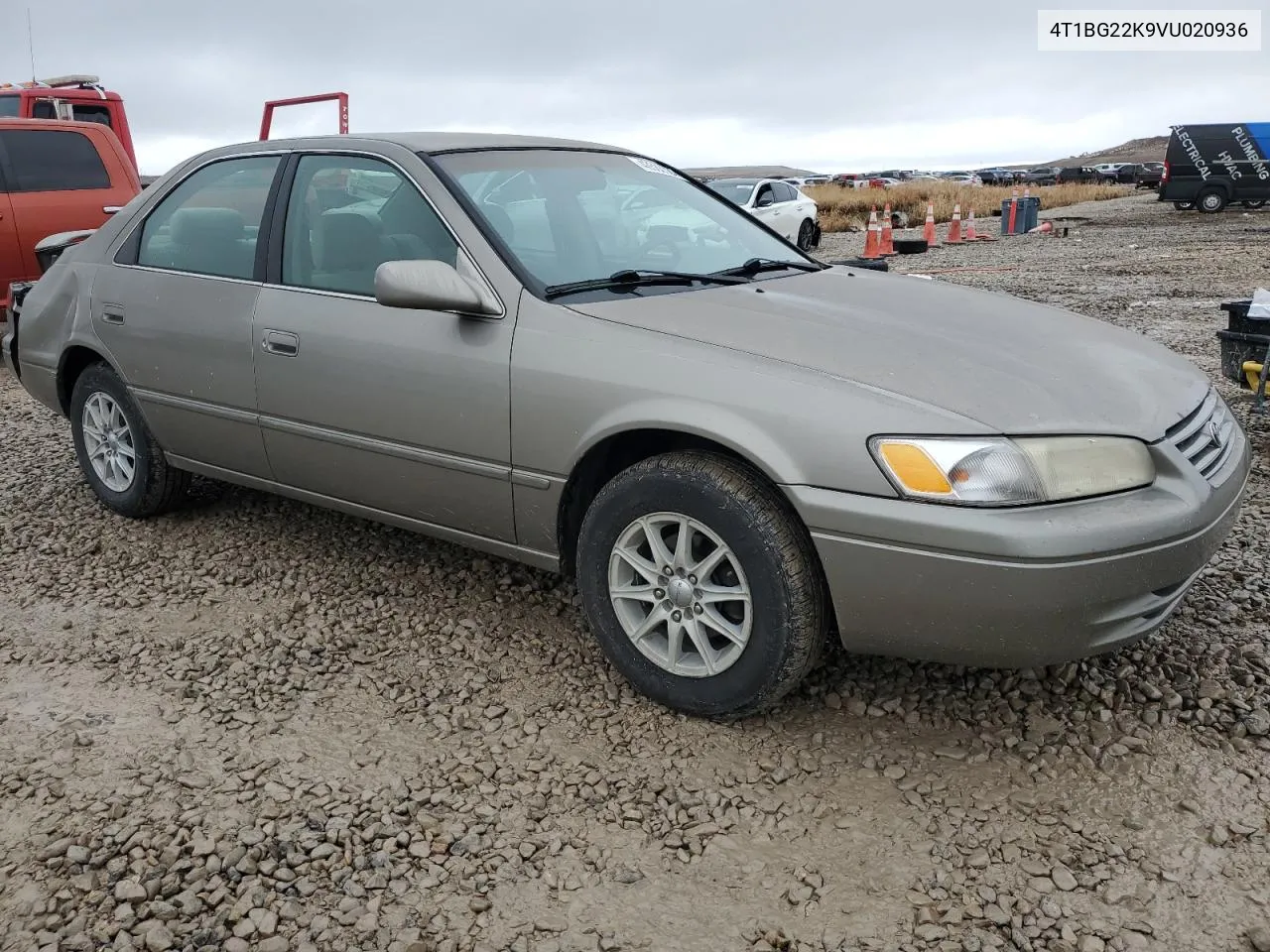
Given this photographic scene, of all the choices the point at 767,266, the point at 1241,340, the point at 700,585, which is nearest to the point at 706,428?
the point at 700,585

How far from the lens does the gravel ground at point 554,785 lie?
221 centimetres

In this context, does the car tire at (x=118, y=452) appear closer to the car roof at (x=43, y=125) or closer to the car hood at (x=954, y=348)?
the car hood at (x=954, y=348)

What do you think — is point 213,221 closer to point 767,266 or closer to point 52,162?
point 767,266

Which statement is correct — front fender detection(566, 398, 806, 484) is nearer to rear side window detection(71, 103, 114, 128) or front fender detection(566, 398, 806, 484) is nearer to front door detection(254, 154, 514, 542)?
front door detection(254, 154, 514, 542)

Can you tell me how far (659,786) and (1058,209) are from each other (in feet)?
112

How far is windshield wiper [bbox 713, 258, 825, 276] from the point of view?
11.7ft

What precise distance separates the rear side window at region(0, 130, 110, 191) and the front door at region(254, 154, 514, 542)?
5.78 meters

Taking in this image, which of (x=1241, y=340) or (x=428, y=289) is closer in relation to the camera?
(x=428, y=289)

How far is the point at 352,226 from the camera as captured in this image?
356cm

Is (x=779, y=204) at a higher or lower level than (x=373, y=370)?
higher

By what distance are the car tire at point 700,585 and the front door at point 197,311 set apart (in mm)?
1580

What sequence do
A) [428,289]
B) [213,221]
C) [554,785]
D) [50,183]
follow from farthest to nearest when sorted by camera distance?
[50,183], [213,221], [428,289], [554,785]

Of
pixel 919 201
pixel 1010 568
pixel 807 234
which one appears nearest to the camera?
pixel 1010 568

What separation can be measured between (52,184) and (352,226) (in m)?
6.13
